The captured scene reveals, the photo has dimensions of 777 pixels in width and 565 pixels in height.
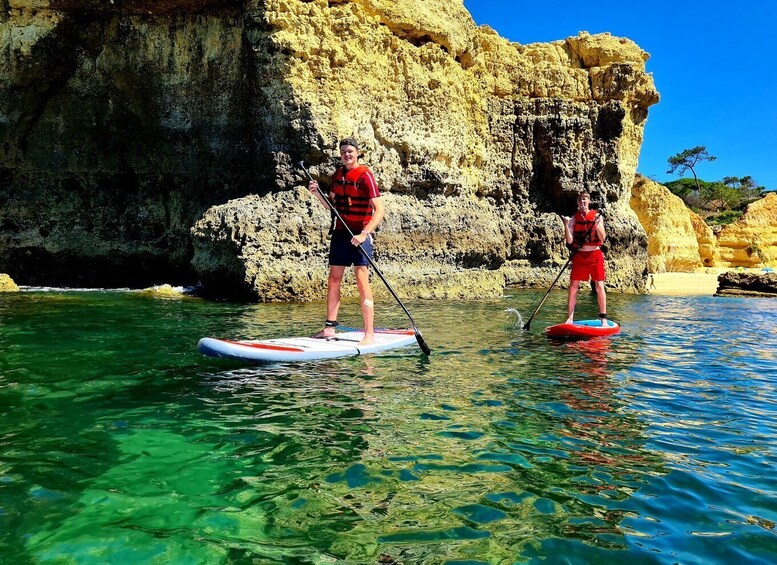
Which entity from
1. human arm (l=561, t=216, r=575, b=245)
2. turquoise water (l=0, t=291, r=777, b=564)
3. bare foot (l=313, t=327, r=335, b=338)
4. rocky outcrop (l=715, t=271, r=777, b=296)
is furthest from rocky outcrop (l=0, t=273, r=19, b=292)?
rocky outcrop (l=715, t=271, r=777, b=296)

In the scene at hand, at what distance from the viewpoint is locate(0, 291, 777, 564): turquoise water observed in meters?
2.18

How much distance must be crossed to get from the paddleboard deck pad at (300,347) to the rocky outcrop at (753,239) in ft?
118

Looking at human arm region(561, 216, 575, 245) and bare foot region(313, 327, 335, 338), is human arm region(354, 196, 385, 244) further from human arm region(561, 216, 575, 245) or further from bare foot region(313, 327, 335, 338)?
human arm region(561, 216, 575, 245)

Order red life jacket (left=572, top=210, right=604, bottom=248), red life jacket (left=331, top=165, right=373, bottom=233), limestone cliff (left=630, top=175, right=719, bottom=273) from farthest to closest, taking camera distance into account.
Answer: limestone cliff (left=630, top=175, right=719, bottom=273) → red life jacket (left=572, top=210, right=604, bottom=248) → red life jacket (left=331, top=165, right=373, bottom=233)

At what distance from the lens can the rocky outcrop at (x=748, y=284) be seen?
21031mm

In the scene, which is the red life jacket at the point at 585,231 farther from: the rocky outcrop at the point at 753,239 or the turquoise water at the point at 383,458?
the rocky outcrop at the point at 753,239

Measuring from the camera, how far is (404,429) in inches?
138

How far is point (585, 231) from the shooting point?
8656 millimetres

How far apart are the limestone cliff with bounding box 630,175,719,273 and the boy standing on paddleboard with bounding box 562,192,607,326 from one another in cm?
2578

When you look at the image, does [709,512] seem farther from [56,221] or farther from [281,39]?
[56,221]

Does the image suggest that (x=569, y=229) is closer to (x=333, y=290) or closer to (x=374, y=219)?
(x=374, y=219)

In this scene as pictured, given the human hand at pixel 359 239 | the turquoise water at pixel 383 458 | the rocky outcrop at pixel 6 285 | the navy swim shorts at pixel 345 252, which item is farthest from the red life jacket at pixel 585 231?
the rocky outcrop at pixel 6 285

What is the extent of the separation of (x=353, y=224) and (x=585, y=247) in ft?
13.6

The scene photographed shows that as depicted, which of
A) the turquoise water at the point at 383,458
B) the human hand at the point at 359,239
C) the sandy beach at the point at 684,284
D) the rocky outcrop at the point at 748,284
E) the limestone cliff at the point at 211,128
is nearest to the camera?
the turquoise water at the point at 383,458
